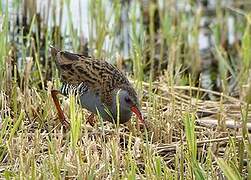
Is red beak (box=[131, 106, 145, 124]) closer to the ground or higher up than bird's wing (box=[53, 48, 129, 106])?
Result: closer to the ground

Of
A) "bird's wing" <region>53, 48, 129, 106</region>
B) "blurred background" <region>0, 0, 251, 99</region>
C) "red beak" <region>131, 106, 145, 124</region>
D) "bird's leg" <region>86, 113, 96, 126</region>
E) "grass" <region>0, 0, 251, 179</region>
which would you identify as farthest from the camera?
"blurred background" <region>0, 0, 251, 99</region>

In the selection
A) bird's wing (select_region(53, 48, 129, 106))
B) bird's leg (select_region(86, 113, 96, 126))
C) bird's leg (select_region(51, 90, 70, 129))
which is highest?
bird's wing (select_region(53, 48, 129, 106))

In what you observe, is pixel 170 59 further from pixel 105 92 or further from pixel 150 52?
pixel 105 92

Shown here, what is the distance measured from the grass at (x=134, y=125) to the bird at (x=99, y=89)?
9 centimetres

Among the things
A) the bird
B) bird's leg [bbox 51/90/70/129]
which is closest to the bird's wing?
the bird

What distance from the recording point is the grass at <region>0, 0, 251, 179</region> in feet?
12.5

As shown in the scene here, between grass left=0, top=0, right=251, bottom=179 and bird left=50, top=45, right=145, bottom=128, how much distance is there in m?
0.09

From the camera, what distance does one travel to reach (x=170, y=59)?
6305 mm

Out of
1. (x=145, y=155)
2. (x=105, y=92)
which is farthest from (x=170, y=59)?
(x=145, y=155)

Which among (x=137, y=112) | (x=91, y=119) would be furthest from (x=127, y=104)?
(x=91, y=119)

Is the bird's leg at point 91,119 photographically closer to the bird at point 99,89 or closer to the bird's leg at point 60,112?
the bird at point 99,89

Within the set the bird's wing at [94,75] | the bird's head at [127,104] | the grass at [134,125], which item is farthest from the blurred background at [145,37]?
the bird's head at [127,104]

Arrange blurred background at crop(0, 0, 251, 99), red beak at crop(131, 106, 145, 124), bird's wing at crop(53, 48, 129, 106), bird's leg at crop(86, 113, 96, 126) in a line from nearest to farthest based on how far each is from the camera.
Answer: red beak at crop(131, 106, 145, 124) → bird's wing at crop(53, 48, 129, 106) → bird's leg at crop(86, 113, 96, 126) → blurred background at crop(0, 0, 251, 99)

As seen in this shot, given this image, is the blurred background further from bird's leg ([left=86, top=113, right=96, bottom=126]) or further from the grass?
bird's leg ([left=86, top=113, right=96, bottom=126])
